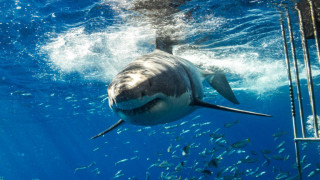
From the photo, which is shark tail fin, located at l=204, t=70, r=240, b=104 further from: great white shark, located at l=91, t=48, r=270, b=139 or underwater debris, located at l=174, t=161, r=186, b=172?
underwater debris, located at l=174, t=161, r=186, b=172

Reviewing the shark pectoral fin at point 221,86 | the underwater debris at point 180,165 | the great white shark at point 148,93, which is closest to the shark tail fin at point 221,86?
the shark pectoral fin at point 221,86

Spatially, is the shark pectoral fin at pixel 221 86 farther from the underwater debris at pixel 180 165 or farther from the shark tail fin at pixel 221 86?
the underwater debris at pixel 180 165

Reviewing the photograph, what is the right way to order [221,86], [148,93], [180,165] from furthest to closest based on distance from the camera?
[180,165] → [221,86] → [148,93]

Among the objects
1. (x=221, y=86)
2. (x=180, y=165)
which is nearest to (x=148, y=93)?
(x=221, y=86)

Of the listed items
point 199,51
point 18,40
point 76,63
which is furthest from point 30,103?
point 199,51

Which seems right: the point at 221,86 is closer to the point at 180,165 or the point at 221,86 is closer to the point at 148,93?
the point at 148,93

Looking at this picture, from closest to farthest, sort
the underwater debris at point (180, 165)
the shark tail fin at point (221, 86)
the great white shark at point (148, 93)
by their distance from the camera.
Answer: the great white shark at point (148, 93), the shark tail fin at point (221, 86), the underwater debris at point (180, 165)

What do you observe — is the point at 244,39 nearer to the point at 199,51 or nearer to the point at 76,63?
the point at 199,51

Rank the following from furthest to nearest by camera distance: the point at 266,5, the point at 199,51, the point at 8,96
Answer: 1. the point at 8,96
2. the point at 199,51
3. the point at 266,5

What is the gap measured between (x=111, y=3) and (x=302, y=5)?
7328 millimetres

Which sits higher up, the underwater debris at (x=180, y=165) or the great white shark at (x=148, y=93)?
the great white shark at (x=148, y=93)

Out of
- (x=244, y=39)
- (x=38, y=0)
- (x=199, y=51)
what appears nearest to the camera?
(x=38, y=0)

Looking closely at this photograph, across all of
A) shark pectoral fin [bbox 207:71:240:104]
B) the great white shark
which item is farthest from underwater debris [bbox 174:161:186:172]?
the great white shark

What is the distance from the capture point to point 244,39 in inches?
499
